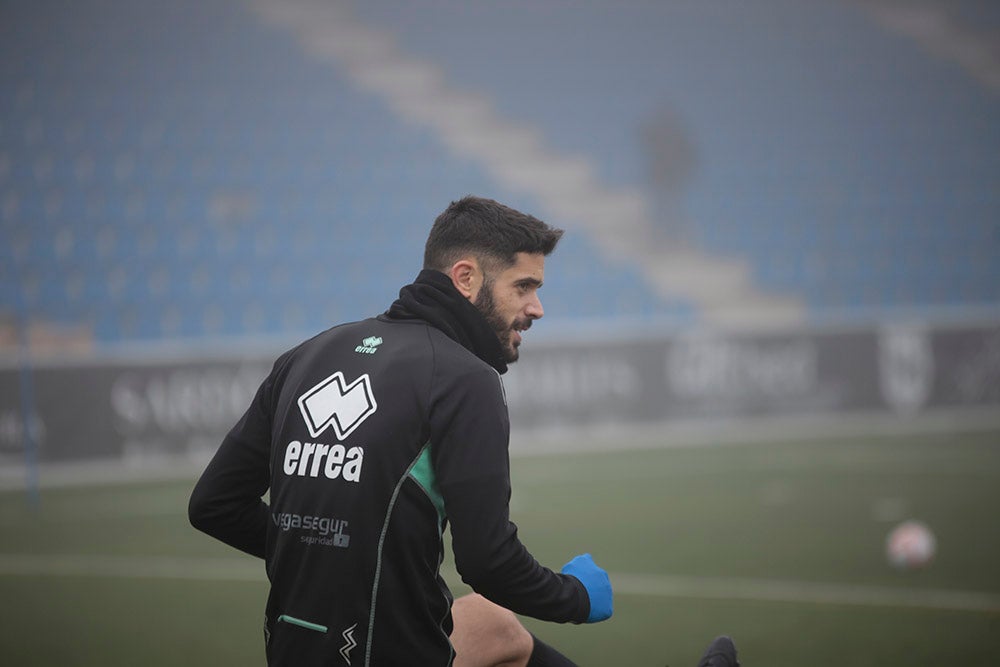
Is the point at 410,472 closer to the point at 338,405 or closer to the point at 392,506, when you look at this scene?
the point at 392,506

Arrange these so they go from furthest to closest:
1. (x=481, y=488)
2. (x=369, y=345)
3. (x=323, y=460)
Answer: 1. (x=369, y=345)
2. (x=323, y=460)
3. (x=481, y=488)

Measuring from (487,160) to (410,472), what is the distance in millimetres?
19037

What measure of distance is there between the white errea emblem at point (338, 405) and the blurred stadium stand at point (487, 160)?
13.3 m

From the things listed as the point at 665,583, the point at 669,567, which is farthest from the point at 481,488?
the point at 669,567

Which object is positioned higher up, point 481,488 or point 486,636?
point 481,488

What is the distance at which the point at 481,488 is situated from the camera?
2701 mm

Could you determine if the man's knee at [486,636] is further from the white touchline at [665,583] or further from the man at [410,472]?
the white touchline at [665,583]

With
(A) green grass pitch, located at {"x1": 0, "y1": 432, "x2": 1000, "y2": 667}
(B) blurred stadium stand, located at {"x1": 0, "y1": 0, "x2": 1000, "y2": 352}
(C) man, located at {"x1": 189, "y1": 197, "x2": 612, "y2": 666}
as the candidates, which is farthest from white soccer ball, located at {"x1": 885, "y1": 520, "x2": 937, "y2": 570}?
(B) blurred stadium stand, located at {"x1": 0, "y1": 0, "x2": 1000, "y2": 352}

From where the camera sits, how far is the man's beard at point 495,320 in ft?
9.98

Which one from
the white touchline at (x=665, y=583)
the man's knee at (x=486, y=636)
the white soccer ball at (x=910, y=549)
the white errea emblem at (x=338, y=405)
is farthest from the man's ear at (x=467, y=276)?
the white soccer ball at (x=910, y=549)

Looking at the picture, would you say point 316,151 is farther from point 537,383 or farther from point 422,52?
point 537,383

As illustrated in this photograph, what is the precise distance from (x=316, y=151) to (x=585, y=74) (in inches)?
250

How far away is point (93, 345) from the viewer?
→ 15.6 metres

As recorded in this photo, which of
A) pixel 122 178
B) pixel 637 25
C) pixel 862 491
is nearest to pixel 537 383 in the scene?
pixel 862 491
